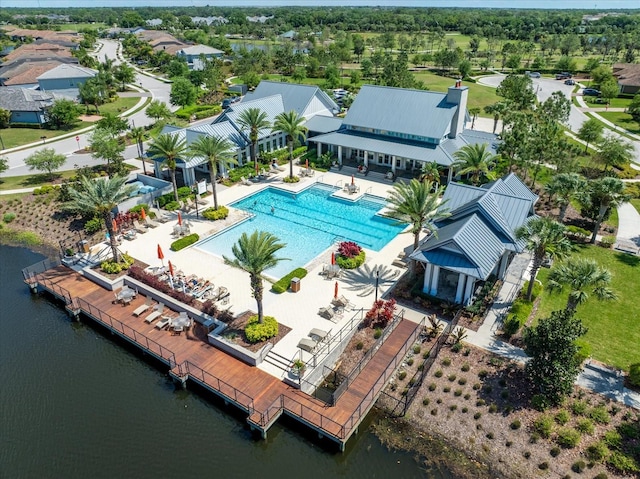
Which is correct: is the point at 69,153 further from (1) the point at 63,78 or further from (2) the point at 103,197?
(1) the point at 63,78

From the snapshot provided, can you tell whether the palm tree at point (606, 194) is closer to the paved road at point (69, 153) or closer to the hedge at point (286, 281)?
the hedge at point (286, 281)

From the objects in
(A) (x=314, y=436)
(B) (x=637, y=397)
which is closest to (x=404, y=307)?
(A) (x=314, y=436)

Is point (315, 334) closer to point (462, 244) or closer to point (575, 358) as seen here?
point (462, 244)

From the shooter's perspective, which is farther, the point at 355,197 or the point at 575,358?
the point at 355,197

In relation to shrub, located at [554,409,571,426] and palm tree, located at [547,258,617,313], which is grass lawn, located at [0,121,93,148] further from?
shrub, located at [554,409,571,426]

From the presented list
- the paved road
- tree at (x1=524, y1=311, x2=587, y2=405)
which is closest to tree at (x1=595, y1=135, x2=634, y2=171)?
tree at (x1=524, y1=311, x2=587, y2=405)

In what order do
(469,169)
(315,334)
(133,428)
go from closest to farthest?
(133,428) < (315,334) < (469,169)

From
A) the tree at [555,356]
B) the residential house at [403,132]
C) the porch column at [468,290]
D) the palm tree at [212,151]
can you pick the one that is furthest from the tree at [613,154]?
the palm tree at [212,151]
